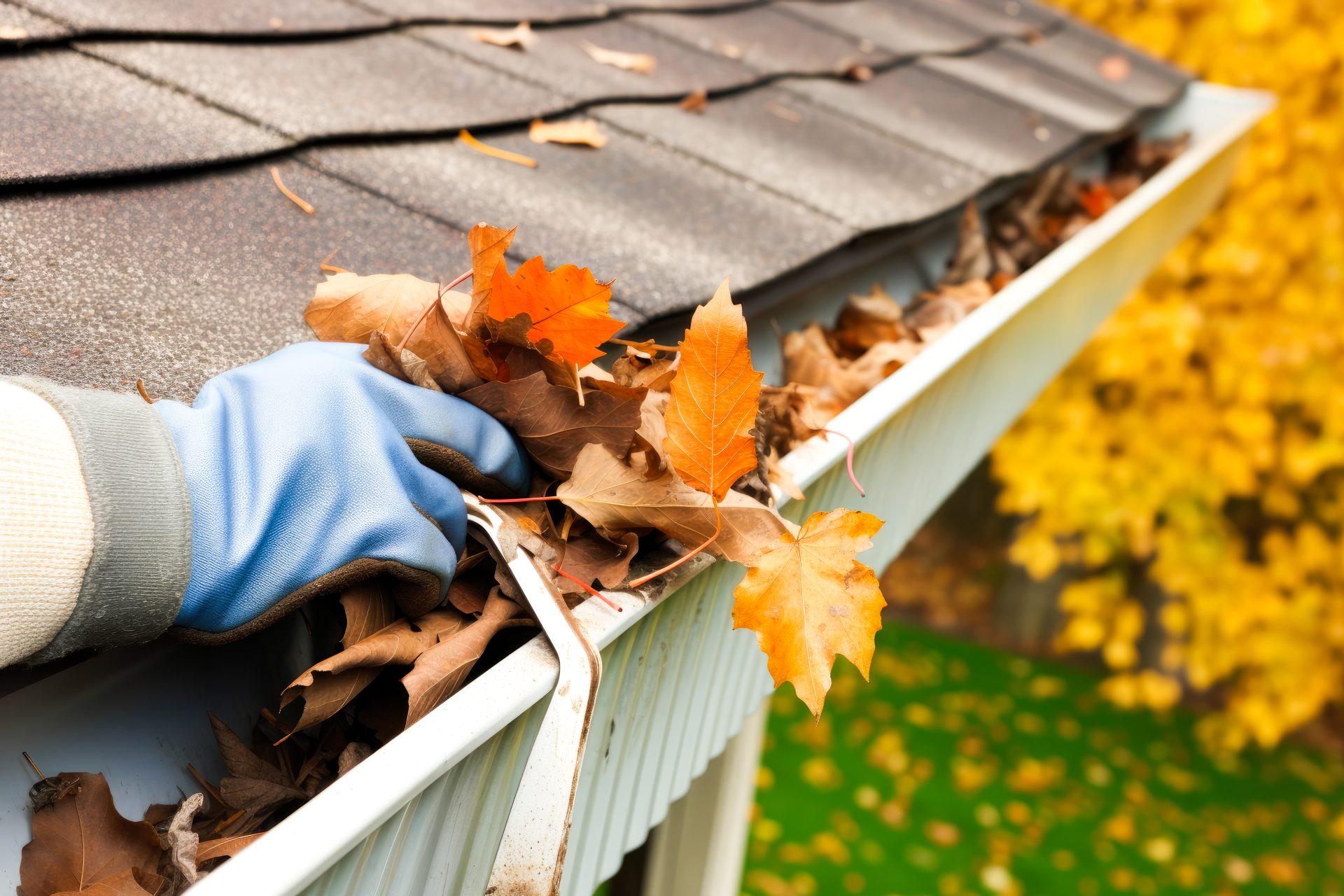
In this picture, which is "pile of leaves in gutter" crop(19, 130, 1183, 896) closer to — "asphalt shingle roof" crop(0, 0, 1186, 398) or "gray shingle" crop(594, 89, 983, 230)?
"asphalt shingle roof" crop(0, 0, 1186, 398)

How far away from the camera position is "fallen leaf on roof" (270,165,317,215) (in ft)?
3.65

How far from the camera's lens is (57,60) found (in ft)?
3.92

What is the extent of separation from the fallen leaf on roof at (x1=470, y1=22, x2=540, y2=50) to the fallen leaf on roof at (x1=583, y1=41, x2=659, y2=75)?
0.10 m

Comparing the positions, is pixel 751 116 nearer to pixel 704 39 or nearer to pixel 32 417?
pixel 704 39

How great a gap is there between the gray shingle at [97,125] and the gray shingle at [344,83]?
5 centimetres

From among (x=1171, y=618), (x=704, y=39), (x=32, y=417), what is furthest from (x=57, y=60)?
(x=1171, y=618)

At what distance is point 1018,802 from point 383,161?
556 centimetres

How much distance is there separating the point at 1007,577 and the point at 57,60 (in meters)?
7.64

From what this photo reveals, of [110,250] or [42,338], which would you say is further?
[110,250]

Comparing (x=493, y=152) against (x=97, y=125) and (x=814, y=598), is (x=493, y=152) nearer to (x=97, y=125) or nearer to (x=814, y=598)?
(x=97, y=125)

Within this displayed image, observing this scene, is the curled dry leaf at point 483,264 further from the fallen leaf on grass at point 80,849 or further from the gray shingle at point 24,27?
the gray shingle at point 24,27

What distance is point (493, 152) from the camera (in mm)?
1426

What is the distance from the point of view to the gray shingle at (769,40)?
2.26 metres

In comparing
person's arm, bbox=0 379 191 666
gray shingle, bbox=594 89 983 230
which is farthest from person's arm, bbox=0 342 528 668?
gray shingle, bbox=594 89 983 230
